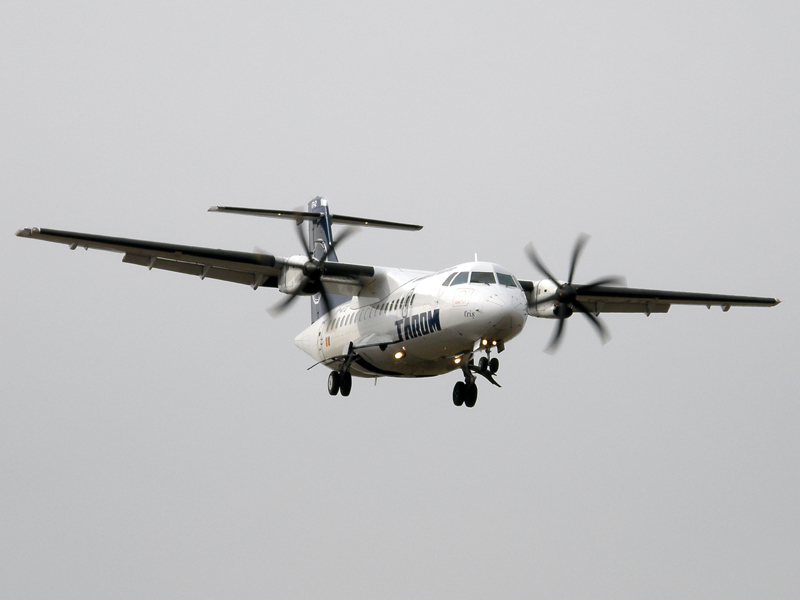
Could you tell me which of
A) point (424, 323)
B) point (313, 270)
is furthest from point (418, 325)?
point (313, 270)

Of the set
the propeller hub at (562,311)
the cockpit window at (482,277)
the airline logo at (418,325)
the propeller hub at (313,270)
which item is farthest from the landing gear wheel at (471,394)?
the propeller hub at (313,270)

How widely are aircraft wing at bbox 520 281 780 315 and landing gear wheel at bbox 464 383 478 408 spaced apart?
13.5ft

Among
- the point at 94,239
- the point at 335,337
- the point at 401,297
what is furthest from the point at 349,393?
the point at 94,239

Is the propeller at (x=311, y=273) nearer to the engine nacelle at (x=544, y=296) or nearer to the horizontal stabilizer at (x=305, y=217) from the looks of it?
the horizontal stabilizer at (x=305, y=217)

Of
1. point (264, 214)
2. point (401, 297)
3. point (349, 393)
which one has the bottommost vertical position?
point (349, 393)

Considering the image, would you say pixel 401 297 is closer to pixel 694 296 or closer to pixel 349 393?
pixel 349 393

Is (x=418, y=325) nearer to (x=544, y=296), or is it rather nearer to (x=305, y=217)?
(x=544, y=296)

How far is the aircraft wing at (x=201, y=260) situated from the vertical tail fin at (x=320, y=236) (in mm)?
2553

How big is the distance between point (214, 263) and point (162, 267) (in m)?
1.26

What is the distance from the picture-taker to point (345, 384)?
27.6 meters

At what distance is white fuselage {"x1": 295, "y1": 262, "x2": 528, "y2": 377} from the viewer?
907 inches

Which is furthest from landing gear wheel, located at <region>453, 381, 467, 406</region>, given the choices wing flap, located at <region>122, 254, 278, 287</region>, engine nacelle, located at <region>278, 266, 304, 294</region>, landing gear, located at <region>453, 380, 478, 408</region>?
wing flap, located at <region>122, 254, 278, 287</region>

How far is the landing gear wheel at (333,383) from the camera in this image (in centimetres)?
2779

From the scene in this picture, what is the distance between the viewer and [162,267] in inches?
1014
